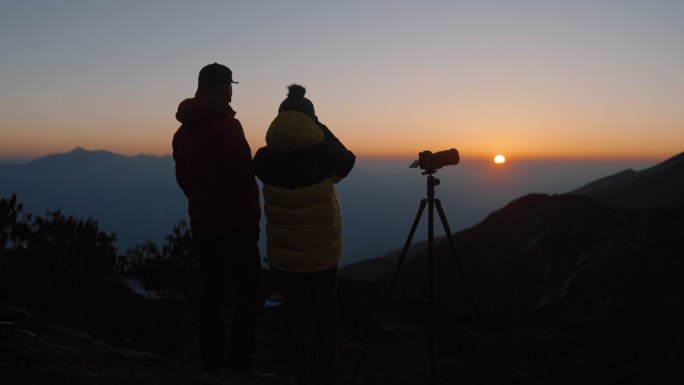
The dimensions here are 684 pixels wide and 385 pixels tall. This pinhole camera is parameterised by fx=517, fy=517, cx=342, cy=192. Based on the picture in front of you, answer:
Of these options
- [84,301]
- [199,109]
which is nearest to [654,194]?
[84,301]

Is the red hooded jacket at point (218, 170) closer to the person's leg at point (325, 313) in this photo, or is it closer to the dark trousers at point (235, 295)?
the dark trousers at point (235, 295)

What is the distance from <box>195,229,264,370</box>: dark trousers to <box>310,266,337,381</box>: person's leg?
49cm

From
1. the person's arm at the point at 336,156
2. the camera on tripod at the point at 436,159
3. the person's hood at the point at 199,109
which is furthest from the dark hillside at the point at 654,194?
the person's hood at the point at 199,109

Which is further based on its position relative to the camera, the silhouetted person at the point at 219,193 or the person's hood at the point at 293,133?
the silhouetted person at the point at 219,193

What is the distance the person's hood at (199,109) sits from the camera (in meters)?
4.01

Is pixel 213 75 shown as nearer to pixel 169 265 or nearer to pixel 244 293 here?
pixel 244 293

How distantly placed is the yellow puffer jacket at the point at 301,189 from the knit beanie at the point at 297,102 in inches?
4.4

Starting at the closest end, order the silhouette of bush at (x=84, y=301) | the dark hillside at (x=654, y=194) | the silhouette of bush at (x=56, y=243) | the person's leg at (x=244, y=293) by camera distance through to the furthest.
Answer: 1. the person's leg at (x=244, y=293)
2. the silhouette of bush at (x=84, y=301)
3. the silhouette of bush at (x=56, y=243)
4. the dark hillside at (x=654, y=194)

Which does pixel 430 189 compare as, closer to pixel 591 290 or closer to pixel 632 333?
pixel 632 333

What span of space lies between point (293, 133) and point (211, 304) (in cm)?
163

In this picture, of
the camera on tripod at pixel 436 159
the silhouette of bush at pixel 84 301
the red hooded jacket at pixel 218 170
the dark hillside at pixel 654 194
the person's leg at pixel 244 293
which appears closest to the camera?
the red hooded jacket at pixel 218 170

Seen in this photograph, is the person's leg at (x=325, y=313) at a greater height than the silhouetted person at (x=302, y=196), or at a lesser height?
lesser

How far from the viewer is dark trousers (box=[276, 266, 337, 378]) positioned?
4.14m

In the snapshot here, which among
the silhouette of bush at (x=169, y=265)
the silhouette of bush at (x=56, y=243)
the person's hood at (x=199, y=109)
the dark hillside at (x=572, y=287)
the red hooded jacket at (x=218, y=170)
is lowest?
the dark hillside at (x=572, y=287)
